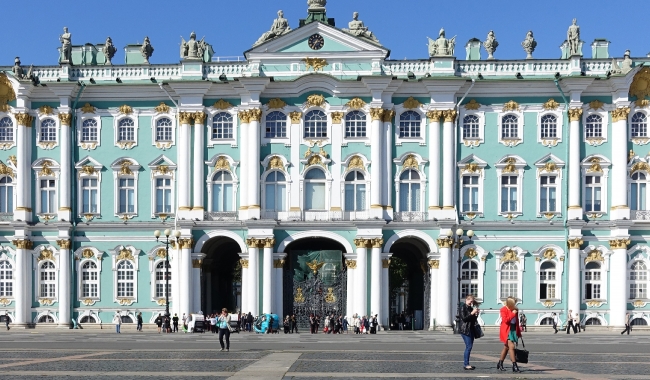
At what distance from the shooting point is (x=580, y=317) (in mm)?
64188

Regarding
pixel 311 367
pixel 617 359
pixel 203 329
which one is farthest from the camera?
pixel 203 329

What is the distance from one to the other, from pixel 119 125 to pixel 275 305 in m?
15.7

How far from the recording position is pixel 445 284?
2517 inches

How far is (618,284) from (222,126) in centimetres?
2701

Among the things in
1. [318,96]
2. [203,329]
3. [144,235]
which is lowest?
[203,329]

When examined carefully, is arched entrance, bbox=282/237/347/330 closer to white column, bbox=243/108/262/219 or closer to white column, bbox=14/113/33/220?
white column, bbox=243/108/262/219

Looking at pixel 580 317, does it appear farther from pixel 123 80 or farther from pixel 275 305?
pixel 123 80

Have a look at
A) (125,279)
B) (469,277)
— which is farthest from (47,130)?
(469,277)

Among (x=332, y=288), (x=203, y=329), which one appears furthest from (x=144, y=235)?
(x=332, y=288)

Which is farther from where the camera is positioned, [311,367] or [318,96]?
[318,96]

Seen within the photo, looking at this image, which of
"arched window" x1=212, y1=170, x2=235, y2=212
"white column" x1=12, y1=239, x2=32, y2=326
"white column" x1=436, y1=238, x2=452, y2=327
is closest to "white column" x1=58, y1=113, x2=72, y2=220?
"white column" x1=12, y1=239, x2=32, y2=326

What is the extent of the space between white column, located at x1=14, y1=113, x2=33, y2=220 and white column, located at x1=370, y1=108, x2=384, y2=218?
73.1 ft

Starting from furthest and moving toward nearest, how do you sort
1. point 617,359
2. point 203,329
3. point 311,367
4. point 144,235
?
point 144,235, point 203,329, point 617,359, point 311,367

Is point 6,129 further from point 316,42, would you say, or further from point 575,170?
point 575,170
